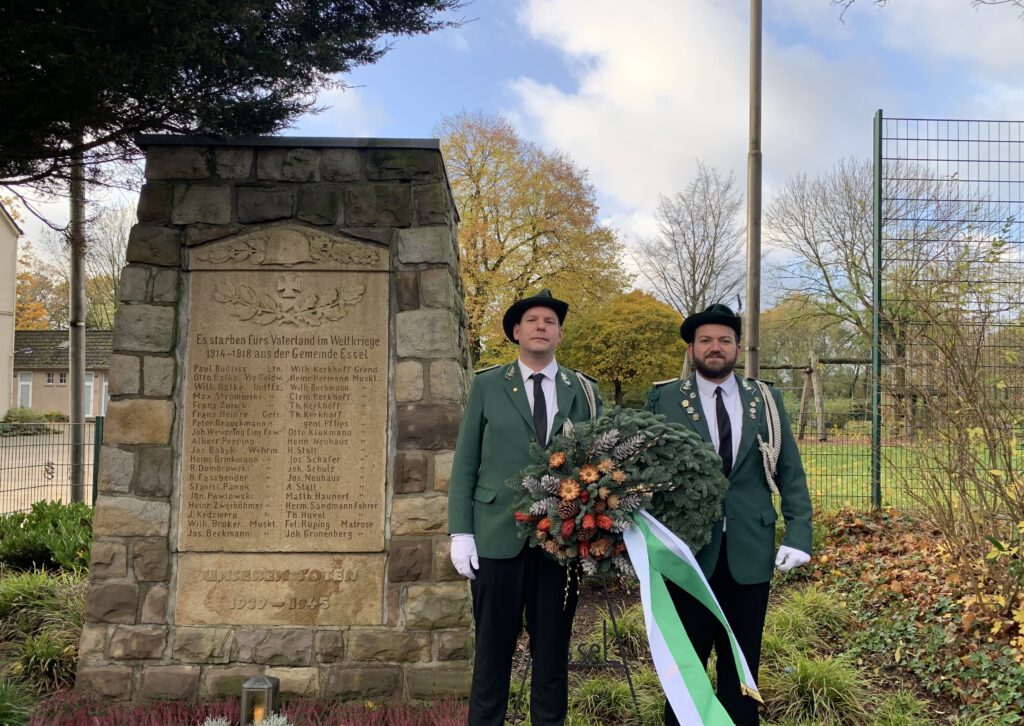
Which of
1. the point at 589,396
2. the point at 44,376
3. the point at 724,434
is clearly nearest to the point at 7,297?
the point at 44,376

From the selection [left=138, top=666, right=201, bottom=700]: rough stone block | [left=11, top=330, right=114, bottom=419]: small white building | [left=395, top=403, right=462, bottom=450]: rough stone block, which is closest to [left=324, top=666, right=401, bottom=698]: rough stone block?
[left=138, top=666, right=201, bottom=700]: rough stone block

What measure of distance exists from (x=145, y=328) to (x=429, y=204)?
168 centimetres

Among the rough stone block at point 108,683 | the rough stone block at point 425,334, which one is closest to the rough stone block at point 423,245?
the rough stone block at point 425,334

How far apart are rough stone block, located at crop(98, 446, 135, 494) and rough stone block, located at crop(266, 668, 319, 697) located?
1.26 metres

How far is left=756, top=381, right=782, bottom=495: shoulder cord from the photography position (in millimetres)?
2885

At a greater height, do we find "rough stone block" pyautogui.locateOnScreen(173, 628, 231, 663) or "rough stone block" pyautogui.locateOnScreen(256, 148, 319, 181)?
"rough stone block" pyautogui.locateOnScreen(256, 148, 319, 181)

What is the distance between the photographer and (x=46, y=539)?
5.55m

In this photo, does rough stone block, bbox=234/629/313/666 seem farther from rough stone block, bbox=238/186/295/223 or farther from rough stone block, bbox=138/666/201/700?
rough stone block, bbox=238/186/295/223

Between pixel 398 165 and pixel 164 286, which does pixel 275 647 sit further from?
pixel 398 165

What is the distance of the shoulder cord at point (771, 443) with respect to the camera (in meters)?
2.88

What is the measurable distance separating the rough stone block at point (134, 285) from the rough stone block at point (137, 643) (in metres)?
1.75

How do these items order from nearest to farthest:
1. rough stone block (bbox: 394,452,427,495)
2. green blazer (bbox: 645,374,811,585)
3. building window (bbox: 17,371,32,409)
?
green blazer (bbox: 645,374,811,585), rough stone block (bbox: 394,452,427,495), building window (bbox: 17,371,32,409)

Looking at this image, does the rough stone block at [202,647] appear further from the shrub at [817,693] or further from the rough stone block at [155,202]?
the shrub at [817,693]

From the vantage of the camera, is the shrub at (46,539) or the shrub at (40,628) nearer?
the shrub at (40,628)
